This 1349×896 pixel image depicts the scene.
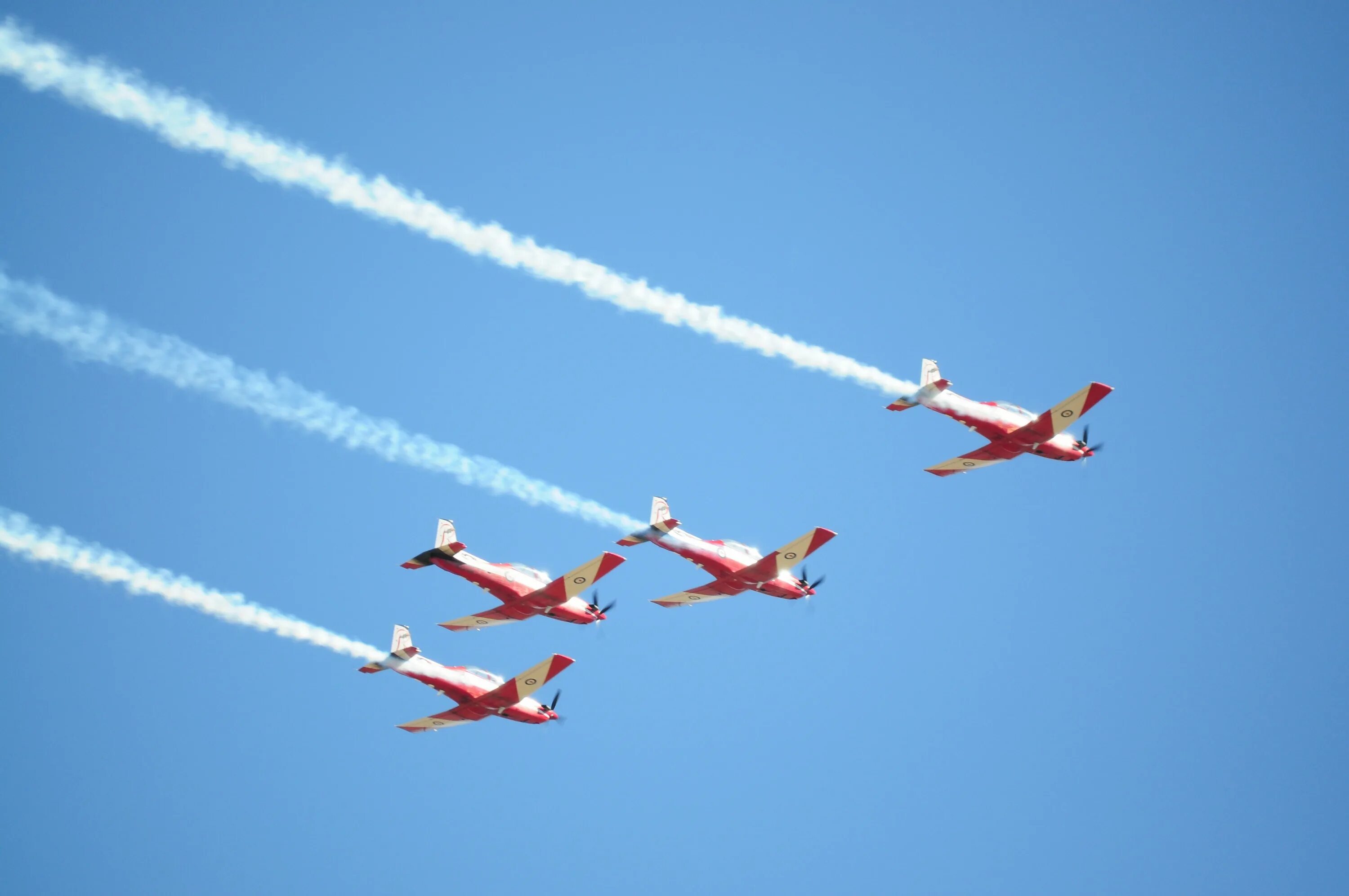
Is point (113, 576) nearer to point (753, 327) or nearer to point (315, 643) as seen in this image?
point (315, 643)

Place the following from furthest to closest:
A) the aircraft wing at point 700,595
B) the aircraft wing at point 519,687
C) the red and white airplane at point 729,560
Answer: the aircraft wing at point 700,595 → the red and white airplane at point 729,560 → the aircraft wing at point 519,687

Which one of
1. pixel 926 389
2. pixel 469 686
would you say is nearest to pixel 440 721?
pixel 469 686

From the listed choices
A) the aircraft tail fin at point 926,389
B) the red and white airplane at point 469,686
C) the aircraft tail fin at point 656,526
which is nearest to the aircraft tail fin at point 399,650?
the red and white airplane at point 469,686

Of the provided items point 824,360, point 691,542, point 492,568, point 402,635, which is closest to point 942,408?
point 824,360

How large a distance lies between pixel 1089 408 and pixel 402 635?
23.2 meters

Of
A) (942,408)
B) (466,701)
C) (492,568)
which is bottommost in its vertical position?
(466,701)

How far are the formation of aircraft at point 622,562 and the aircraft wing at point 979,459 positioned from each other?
0.14 feet

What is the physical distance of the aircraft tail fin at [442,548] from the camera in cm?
4969

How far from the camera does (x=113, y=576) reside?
154 feet

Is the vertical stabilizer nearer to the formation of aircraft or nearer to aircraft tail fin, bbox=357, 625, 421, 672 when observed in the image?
the formation of aircraft

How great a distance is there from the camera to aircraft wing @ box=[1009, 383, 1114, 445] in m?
50.7

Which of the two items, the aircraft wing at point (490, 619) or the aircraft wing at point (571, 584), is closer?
the aircraft wing at point (571, 584)

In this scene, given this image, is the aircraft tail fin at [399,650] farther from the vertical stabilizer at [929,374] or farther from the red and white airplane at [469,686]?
the vertical stabilizer at [929,374]

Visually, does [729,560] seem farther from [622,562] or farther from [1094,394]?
[1094,394]
